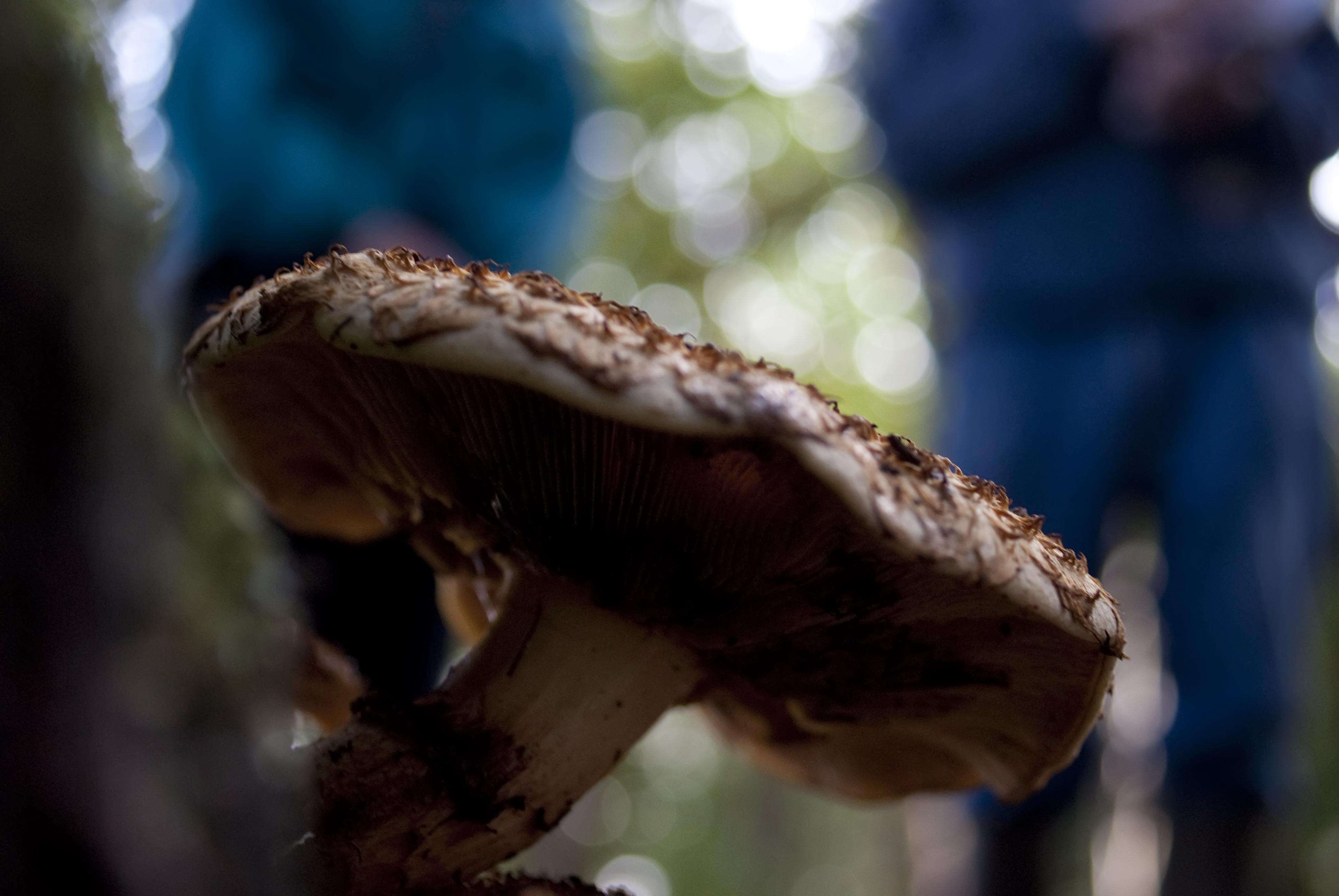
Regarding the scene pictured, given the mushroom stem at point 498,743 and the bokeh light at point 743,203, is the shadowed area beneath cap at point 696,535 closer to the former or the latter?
the mushroom stem at point 498,743

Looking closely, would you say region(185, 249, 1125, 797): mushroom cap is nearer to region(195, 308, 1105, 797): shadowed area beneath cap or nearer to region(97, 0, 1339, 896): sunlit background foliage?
region(195, 308, 1105, 797): shadowed area beneath cap

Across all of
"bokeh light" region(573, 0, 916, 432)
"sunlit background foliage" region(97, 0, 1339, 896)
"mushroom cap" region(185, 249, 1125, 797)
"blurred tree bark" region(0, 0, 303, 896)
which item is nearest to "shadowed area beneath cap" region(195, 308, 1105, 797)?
"mushroom cap" region(185, 249, 1125, 797)

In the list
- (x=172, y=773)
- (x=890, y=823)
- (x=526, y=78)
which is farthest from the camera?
(x=890, y=823)

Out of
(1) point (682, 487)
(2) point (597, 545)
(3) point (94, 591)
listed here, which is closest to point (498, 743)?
(2) point (597, 545)

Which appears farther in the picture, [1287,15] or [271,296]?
[1287,15]

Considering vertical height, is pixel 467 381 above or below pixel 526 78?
below

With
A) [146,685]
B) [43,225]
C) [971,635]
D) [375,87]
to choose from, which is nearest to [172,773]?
[146,685]

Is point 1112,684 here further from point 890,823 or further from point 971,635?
point 890,823

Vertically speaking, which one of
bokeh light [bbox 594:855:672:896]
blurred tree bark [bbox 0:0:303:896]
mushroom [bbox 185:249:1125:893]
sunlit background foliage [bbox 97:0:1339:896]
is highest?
sunlit background foliage [bbox 97:0:1339:896]
